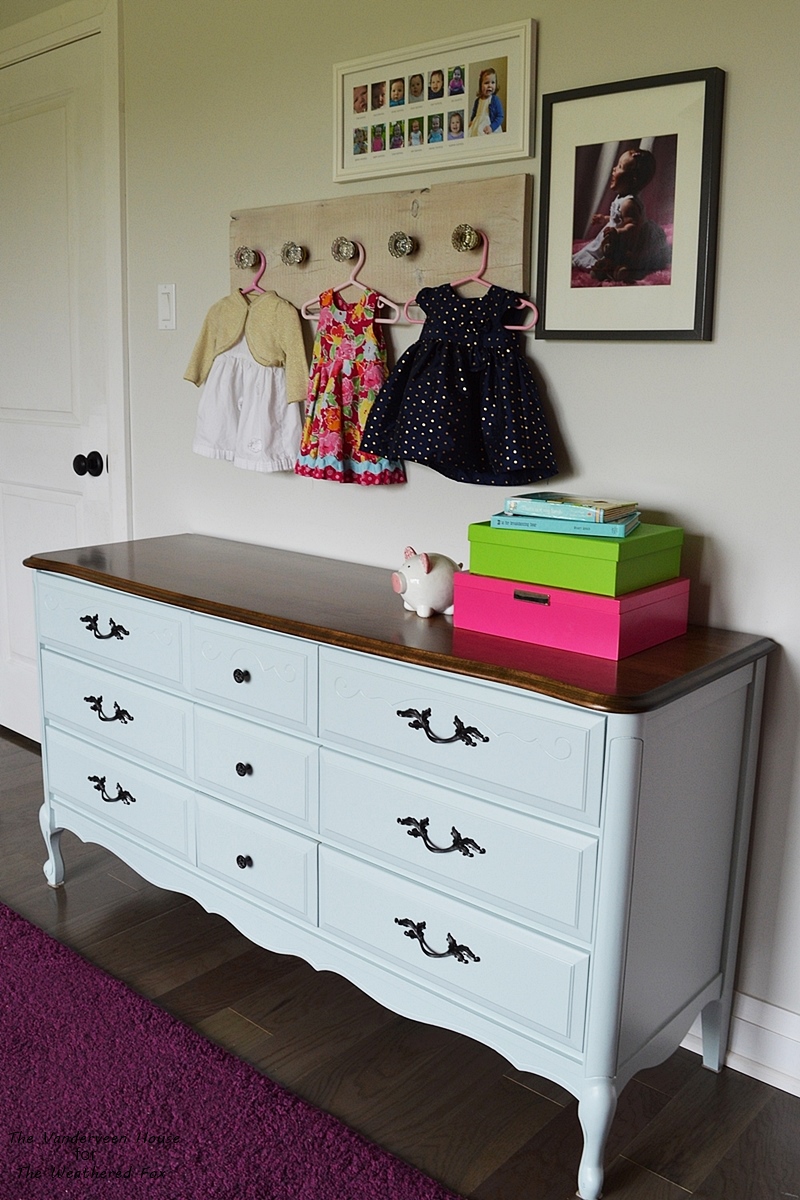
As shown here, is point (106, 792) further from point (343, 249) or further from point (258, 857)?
point (343, 249)

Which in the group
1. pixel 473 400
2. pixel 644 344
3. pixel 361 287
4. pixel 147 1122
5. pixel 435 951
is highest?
pixel 361 287

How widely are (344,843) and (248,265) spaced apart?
4.40ft

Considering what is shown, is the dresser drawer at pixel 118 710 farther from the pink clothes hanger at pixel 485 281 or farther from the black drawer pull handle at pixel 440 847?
the pink clothes hanger at pixel 485 281

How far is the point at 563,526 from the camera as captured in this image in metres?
1.68

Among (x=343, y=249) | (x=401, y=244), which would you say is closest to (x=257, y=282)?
(x=343, y=249)

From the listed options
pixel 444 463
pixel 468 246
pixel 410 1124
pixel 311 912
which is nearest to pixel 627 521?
pixel 444 463

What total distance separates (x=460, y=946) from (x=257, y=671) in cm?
60

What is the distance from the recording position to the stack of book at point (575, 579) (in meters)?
1.63

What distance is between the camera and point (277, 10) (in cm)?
235

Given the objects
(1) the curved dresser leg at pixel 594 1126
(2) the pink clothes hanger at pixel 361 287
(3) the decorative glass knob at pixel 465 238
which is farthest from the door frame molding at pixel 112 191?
(1) the curved dresser leg at pixel 594 1126

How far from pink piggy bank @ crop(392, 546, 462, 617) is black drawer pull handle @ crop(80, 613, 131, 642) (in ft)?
2.15

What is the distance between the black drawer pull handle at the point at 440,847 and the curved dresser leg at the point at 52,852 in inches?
43.8

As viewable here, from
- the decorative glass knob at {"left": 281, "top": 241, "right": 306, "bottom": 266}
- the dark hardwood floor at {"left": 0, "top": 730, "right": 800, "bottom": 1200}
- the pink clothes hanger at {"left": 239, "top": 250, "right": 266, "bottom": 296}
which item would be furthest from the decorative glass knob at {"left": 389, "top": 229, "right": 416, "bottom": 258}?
the dark hardwood floor at {"left": 0, "top": 730, "right": 800, "bottom": 1200}

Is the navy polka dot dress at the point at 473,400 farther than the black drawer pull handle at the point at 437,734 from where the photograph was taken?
Yes
